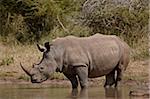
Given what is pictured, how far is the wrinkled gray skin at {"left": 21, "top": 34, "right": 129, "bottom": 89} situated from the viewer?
12969mm

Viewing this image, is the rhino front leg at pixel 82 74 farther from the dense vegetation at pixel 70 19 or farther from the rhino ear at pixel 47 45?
the dense vegetation at pixel 70 19

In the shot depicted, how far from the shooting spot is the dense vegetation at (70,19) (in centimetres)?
2052

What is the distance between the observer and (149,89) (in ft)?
37.6

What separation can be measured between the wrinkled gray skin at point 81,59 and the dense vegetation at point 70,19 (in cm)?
633

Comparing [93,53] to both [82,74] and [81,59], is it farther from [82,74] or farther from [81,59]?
[82,74]

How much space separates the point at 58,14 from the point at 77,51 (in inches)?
347

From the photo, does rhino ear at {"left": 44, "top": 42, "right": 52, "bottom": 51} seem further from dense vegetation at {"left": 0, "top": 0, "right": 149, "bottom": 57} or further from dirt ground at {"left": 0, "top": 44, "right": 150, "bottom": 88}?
dense vegetation at {"left": 0, "top": 0, "right": 149, "bottom": 57}

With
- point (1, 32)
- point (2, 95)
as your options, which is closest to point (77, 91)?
point (2, 95)

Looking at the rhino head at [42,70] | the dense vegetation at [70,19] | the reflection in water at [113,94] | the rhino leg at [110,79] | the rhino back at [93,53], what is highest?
the dense vegetation at [70,19]

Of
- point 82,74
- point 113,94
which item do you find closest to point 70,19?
point 82,74

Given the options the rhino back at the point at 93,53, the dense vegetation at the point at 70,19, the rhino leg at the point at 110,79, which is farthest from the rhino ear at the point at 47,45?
the dense vegetation at the point at 70,19

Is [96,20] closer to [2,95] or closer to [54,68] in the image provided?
[54,68]

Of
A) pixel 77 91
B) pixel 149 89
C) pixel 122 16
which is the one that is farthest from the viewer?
pixel 122 16

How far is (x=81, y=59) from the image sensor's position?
1302 cm
